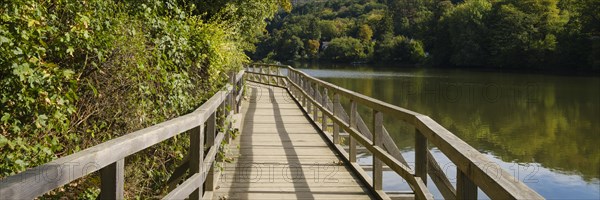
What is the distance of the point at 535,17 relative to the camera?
8062 centimetres

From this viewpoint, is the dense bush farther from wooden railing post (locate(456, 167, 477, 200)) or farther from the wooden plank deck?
wooden railing post (locate(456, 167, 477, 200))

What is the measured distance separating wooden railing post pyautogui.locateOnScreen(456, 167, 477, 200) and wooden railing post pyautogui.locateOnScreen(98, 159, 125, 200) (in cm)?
158

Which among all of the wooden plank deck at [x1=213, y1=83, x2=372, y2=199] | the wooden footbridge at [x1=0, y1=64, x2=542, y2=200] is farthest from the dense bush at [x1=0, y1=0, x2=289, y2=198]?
the wooden plank deck at [x1=213, y1=83, x2=372, y2=199]

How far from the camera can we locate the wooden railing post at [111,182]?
2.38 meters

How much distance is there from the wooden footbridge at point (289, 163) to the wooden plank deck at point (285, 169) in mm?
11

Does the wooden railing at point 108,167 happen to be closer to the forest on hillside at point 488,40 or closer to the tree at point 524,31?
the forest on hillside at point 488,40

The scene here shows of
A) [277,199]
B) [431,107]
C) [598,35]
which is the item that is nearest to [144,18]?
[277,199]

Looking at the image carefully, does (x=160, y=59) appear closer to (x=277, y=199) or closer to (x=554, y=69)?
(x=277, y=199)

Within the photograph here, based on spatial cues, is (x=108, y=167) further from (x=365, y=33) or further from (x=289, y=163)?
(x=365, y=33)

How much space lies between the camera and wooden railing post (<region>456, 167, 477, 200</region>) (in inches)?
104

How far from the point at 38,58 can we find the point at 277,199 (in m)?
2.40

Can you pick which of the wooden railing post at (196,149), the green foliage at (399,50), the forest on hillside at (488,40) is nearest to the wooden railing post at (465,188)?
the wooden railing post at (196,149)

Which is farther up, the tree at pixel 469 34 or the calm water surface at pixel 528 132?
the tree at pixel 469 34

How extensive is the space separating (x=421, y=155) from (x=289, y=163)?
11.4 feet
